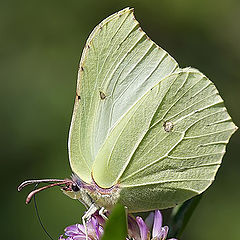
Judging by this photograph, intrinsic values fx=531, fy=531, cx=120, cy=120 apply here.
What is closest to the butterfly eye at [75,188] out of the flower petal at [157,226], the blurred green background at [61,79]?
the flower petal at [157,226]

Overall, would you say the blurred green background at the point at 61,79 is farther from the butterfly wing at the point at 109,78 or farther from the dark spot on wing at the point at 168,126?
the dark spot on wing at the point at 168,126

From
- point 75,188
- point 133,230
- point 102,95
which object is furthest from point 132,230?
point 102,95

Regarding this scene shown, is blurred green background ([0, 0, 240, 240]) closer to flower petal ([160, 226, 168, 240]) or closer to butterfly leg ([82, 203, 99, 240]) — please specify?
butterfly leg ([82, 203, 99, 240])

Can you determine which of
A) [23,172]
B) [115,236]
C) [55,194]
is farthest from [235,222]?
[115,236]

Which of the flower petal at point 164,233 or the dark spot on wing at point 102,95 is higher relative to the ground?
the dark spot on wing at point 102,95

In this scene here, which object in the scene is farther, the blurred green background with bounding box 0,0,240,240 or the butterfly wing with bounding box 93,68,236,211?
the blurred green background with bounding box 0,0,240,240

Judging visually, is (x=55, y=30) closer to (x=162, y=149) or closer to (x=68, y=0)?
(x=68, y=0)

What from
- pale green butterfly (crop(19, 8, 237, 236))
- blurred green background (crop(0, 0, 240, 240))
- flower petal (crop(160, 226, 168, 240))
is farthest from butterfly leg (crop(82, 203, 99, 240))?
blurred green background (crop(0, 0, 240, 240))
